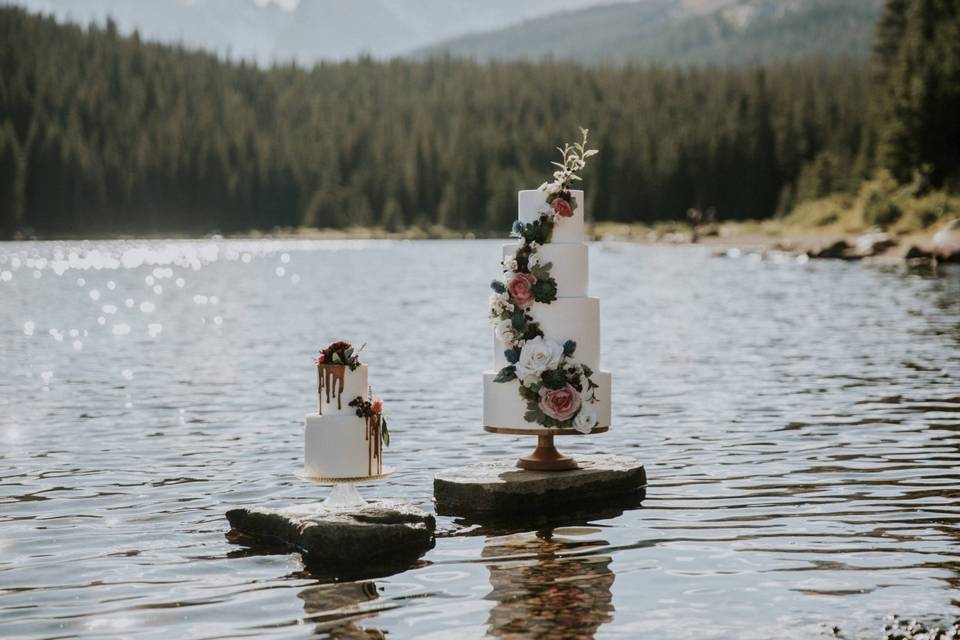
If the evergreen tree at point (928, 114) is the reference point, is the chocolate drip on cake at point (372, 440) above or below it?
below

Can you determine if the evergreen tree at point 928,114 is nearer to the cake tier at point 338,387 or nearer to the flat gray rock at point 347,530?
the cake tier at point 338,387

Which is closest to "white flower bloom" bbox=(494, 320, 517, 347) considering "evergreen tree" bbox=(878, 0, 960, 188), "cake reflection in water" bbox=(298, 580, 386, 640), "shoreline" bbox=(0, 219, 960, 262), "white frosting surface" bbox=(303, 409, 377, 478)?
"white frosting surface" bbox=(303, 409, 377, 478)

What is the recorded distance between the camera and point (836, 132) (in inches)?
6555

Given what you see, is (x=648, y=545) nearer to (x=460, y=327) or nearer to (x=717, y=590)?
(x=717, y=590)

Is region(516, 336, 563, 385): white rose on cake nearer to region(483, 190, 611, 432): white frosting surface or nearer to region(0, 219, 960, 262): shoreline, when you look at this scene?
region(483, 190, 611, 432): white frosting surface

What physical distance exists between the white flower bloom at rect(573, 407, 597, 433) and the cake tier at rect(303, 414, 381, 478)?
2.66 meters

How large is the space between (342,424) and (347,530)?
1.03 m

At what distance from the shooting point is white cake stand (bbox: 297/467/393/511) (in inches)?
509

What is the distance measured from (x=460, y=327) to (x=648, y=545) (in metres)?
29.7

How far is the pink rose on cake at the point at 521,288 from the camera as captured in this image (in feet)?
48.0

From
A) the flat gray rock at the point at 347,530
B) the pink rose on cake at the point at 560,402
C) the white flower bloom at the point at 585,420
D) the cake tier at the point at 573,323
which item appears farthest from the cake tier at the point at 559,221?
the flat gray rock at the point at 347,530

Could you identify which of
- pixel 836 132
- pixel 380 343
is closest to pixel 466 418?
pixel 380 343

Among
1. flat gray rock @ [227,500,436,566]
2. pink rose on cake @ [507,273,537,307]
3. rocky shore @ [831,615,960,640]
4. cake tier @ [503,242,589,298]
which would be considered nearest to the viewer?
rocky shore @ [831,615,960,640]

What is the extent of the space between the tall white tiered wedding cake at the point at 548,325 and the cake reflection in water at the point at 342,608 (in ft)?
12.1
